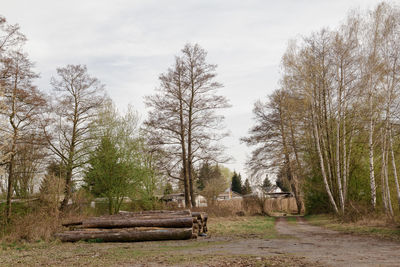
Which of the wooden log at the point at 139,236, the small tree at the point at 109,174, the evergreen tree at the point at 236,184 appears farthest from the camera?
the evergreen tree at the point at 236,184

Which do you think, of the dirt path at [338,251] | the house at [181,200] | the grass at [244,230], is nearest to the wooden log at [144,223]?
the grass at [244,230]

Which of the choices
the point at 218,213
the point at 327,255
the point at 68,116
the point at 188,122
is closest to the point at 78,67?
the point at 68,116

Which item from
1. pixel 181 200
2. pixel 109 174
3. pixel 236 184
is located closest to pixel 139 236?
pixel 109 174

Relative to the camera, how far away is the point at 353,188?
22.0m

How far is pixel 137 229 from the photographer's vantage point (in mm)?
13336

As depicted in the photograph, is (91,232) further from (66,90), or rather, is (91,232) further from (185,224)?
(66,90)

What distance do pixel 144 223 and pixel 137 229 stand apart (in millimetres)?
408

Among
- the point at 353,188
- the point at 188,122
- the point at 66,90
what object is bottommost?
the point at 353,188

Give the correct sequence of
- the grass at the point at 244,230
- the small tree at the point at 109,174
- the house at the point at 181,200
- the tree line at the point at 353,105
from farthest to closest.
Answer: the house at the point at 181,200 → the small tree at the point at 109,174 → the tree line at the point at 353,105 → the grass at the point at 244,230

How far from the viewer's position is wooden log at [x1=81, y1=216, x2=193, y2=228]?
13.5m

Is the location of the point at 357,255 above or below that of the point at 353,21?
below

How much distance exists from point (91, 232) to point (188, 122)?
A: 1350 cm

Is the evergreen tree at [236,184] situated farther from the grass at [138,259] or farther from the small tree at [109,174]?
the grass at [138,259]

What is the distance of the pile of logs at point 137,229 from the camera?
1287cm
